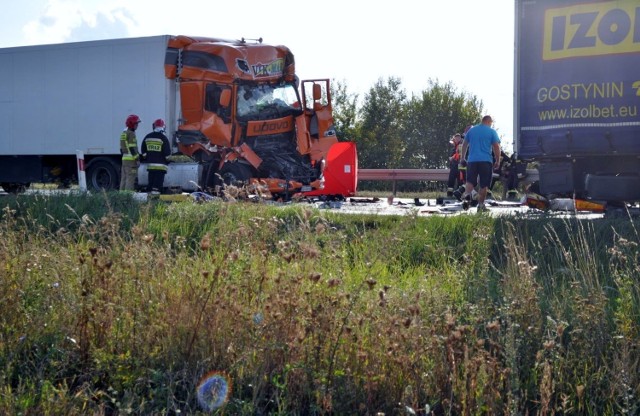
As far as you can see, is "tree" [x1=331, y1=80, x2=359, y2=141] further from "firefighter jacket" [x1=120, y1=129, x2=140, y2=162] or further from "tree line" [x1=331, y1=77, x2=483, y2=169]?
"firefighter jacket" [x1=120, y1=129, x2=140, y2=162]

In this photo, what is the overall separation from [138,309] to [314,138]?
50.6ft

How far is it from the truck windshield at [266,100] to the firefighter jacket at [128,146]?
2.74 meters

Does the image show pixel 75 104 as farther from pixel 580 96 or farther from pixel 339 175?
pixel 580 96

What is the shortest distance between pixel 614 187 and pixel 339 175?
28.8ft

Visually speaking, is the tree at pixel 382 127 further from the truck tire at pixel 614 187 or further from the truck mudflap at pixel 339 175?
the truck tire at pixel 614 187

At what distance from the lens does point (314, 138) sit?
2103 centimetres

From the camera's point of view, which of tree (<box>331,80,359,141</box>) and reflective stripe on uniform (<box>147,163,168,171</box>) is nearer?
reflective stripe on uniform (<box>147,163,168,171</box>)

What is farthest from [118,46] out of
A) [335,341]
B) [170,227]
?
[335,341]

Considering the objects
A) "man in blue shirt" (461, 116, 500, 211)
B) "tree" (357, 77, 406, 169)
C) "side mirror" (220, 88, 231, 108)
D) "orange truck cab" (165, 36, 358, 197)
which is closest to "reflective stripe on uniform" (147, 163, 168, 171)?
"orange truck cab" (165, 36, 358, 197)

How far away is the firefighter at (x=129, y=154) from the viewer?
17859 mm

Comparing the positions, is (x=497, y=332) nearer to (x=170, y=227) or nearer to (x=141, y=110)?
(x=170, y=227)

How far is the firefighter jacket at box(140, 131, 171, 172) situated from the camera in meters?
17.8

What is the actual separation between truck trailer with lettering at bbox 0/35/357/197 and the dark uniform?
118 centimetres

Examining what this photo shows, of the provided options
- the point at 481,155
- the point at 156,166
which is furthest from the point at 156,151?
the point at 481,155
